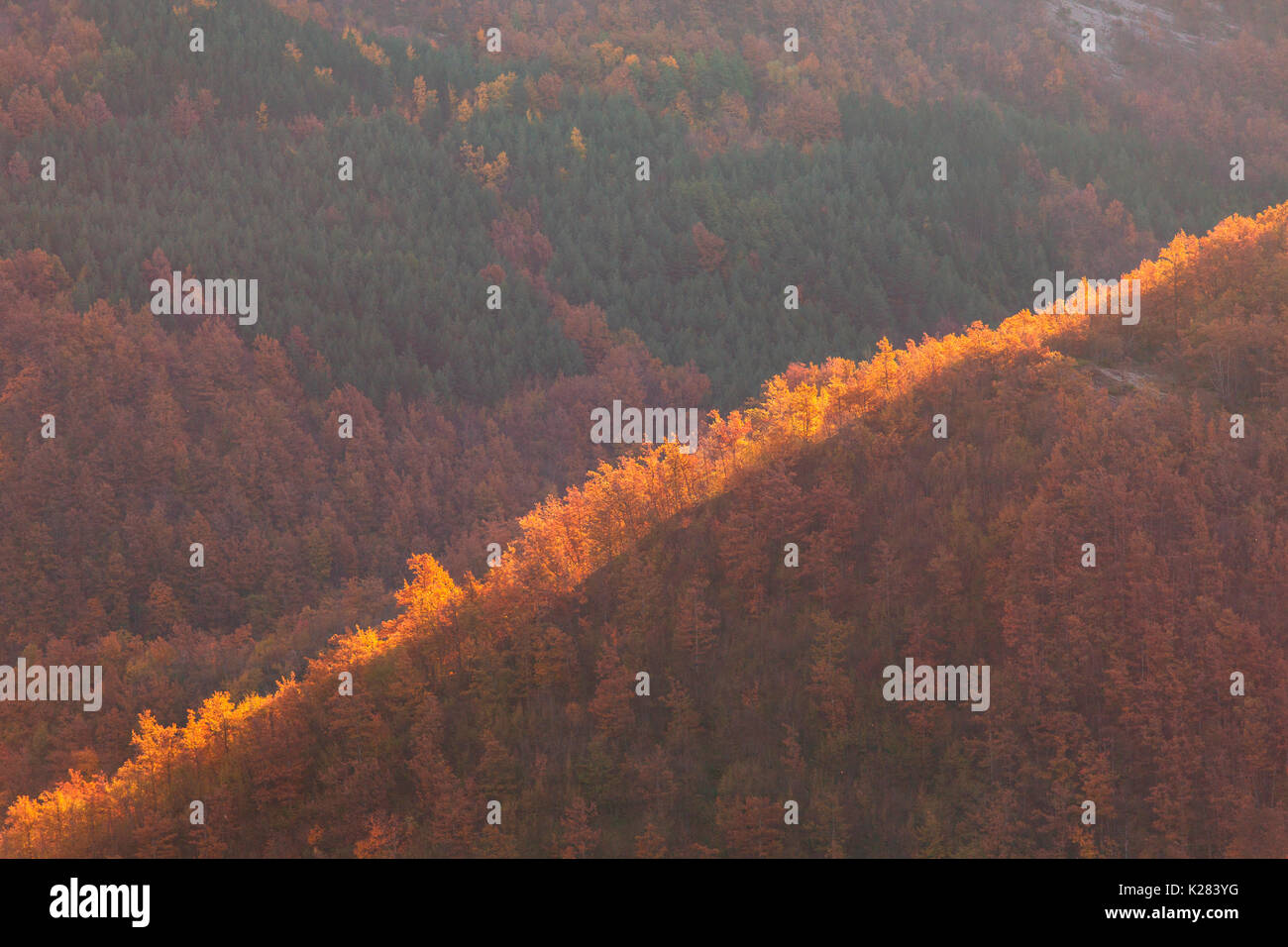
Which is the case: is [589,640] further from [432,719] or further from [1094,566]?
[1094,566]

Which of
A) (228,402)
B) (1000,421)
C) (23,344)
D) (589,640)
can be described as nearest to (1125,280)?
(1000,421)

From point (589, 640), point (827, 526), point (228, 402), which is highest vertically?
point (228, 402)

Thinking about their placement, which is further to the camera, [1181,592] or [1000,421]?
[1000,421]

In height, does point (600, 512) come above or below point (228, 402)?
below

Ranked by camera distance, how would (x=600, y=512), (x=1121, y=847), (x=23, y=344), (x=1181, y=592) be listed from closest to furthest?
(x=1121, y=847) < (x=1181, y=592) < (x=600, y=512) < (x=23, y=344)

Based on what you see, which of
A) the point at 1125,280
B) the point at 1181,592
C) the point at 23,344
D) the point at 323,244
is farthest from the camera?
the point at 323,244

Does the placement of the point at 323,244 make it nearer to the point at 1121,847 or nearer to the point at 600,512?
the point at 600,512
